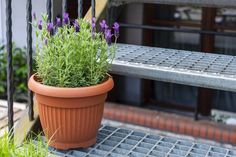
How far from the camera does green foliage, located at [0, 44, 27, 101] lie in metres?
4.10

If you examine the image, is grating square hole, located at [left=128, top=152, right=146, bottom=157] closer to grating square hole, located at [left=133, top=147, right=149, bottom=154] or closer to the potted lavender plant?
grating square hole, located at [left=133, top=147, right=149, bottom=154]

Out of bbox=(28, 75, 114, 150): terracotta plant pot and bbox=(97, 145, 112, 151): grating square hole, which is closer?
bbox=(28, 75, 114, 150): terracotta plant pot

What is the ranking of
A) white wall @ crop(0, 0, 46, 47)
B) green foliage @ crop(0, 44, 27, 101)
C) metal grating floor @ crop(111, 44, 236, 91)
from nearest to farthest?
metal grating floor @ crop(111, 44, 236, 91), white wall @ crop(0, 0, 46, 47), green foliage @ crop(0, 44, 27, 101)

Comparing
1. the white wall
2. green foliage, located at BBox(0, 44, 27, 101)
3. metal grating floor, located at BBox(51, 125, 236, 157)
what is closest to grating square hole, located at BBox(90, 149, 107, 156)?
metal grating floor, located at BBox(51, 125, 236, 157)

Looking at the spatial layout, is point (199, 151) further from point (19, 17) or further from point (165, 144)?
point (19, 17)

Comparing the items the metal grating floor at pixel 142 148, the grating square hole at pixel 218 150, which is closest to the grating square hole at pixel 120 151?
the metal grating floor at pixel 142 148

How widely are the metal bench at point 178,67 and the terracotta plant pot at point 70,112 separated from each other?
0.13 meters

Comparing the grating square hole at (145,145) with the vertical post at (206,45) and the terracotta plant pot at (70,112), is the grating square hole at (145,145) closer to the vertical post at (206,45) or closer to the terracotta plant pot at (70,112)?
the terracotta plant pot at (70,112)

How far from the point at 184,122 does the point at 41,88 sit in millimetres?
2400

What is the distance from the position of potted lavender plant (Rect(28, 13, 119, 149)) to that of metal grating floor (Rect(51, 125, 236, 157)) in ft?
0.19

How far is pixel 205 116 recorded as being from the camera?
4.35m

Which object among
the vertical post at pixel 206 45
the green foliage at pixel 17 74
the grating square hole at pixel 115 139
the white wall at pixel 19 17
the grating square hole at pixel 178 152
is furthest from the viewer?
the vertical post at pixel 206 45

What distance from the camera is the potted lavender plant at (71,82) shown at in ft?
5.69

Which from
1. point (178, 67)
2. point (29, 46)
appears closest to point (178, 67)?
point (178, 67)
